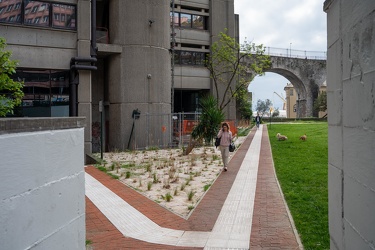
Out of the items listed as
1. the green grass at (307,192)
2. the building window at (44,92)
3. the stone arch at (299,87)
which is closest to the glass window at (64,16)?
the building window at (44,92)

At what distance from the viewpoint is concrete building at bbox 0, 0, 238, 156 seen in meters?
18.6

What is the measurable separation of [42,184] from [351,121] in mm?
3122

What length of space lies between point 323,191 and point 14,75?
14898mm

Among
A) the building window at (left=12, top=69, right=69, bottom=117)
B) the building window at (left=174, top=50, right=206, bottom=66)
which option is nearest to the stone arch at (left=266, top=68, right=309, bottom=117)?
the building window at (left=174, top=50, right=206, bottom=66)

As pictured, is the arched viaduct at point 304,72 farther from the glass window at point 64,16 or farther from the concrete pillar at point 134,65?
the glass window at point 64,16

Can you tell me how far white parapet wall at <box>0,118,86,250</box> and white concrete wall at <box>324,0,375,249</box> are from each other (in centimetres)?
298

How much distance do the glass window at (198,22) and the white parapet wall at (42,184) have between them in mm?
32403

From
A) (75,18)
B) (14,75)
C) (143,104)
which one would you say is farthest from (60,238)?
(143,104)

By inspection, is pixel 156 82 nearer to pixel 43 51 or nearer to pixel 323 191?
pixel 43 51

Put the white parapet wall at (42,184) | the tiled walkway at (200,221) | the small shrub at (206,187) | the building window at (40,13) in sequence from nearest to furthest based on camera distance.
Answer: the white parapet wall at (42,184), the tiled walkway at (200,221), the small shrub at (206,187), the building window at (40,13)

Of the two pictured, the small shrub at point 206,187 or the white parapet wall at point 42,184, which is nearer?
the white parapet wall at point 42,184

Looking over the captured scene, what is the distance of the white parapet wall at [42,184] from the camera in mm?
3258

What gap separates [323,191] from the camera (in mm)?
10039

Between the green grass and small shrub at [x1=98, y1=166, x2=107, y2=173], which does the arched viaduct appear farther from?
small shrub at [x1=98, y1=166, x2=107, y2=173]
